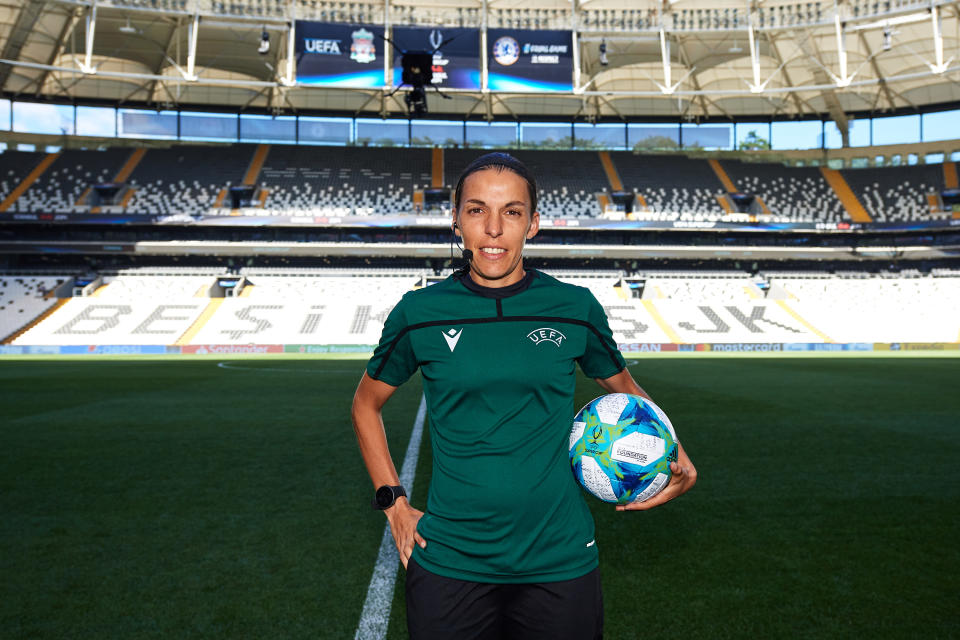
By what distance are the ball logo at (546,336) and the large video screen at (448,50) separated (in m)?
33.7

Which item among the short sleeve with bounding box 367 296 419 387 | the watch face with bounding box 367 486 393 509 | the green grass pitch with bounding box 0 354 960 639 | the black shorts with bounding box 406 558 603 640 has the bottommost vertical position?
the green grass pitch with bounding box 0 354 960 639

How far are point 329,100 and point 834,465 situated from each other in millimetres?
44770

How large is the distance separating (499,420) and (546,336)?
0.99ft

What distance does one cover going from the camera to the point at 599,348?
7.93 feet

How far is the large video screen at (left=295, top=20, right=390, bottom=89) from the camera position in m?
33.6

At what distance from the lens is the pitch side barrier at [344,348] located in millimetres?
32281

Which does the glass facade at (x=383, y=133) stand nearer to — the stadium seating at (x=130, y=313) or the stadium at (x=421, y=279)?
the stadium at (x=421, y=279)

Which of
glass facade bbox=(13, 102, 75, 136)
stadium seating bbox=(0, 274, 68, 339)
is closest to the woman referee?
stadium seating bbox=(0, 274, 68, 339)

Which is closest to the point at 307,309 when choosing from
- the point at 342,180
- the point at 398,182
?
the point at 342,180

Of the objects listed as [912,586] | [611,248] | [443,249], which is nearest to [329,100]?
[443,249]

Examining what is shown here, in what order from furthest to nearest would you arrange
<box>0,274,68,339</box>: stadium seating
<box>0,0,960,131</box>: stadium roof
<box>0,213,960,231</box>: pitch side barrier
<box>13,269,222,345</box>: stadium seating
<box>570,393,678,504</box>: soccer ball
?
<box>0,213,960,231</box>: pitch side barrier < <box>0,274,68,339</box>: stadium seating < <box>13,269,222,345</box>: stadium seating < <box>0,0,960,131</box>: stadium roof < <box>570,393,678,504</box>: soccer ball

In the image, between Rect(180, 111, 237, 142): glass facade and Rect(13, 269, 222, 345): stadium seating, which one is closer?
Rect(13, 269, 222, 345): stadium seating

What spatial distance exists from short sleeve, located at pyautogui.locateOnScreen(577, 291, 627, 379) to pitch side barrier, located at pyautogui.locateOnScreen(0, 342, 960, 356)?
29.7 metres

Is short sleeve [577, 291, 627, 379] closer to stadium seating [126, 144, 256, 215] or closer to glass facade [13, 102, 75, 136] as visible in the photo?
stadium seating [126, 144, 256, 215]
